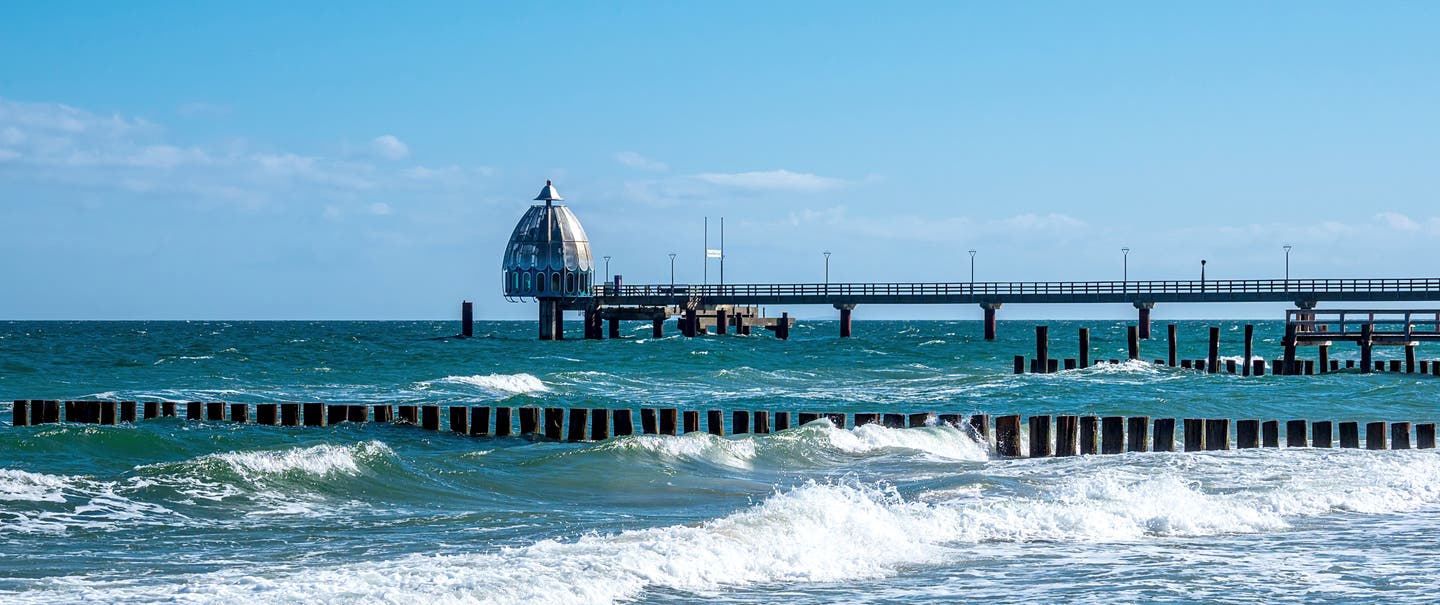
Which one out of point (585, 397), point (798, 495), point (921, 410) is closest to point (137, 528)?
point (798, 495)

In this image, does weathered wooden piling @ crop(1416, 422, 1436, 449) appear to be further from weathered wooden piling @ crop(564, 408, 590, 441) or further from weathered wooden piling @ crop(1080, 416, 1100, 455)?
weathered wooden piling @ crop(564, 408, 590, 441)

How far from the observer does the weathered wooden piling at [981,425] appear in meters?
20.5

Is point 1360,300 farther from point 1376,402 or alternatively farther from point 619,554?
point 619,554

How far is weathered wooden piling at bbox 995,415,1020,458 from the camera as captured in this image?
782 inches

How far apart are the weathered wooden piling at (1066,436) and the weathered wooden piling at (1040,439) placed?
13 cm

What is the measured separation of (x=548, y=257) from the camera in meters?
79.6

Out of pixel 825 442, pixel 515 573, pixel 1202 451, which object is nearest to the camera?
pixel 515 573

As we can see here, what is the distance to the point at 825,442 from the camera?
20.3 metres

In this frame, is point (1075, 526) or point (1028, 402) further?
point (1028, 402)

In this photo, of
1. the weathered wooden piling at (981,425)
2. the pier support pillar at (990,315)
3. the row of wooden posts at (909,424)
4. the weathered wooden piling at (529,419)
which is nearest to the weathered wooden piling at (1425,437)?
the row of wooden posts at (909,424)

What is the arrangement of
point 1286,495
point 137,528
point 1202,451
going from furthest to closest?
1. point 1202,451
2. point 1286,495
3. point 137,528

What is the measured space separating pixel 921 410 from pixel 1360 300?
43279 mm

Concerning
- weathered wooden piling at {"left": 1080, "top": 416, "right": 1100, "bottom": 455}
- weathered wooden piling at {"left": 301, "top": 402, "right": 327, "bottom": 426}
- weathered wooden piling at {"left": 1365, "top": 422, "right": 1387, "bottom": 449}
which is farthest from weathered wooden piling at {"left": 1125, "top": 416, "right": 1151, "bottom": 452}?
weathered wooden piling at {"left": 301, "top": 402, "right": 327, "bottom": 426}

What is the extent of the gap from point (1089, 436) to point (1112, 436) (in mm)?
278
